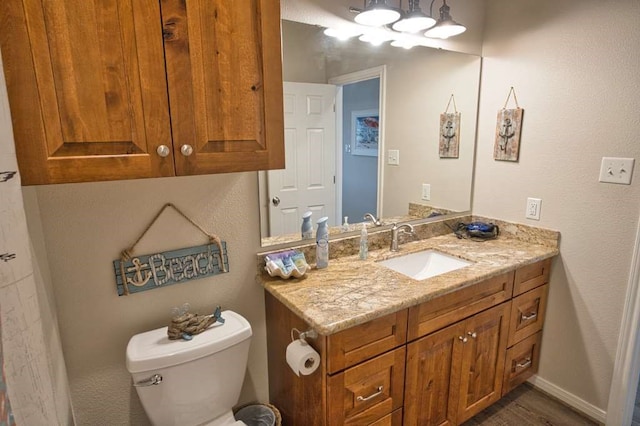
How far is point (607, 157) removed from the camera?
174cm

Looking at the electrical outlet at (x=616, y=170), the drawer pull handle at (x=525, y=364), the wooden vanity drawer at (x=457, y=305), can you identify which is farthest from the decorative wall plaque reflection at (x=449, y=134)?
the drawer pull handle at (x=525, y=364)

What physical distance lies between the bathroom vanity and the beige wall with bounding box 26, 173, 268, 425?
28 cm

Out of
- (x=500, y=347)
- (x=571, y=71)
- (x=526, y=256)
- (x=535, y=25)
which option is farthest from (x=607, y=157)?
(x=500, y=347)

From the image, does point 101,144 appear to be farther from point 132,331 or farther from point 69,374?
point 69,374

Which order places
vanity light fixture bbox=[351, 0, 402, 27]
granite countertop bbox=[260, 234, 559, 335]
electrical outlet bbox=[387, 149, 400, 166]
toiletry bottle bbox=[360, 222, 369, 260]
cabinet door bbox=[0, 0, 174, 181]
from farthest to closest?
Result: 1. electrical outlet bbox=[387, 149, 400, 166]
2. toiletry bottle bbox=[360, 222, 369, 260]
3. vanity light fixture bbox=[351, 0, 402, 27]
4. granite countertop bbox=[260, 234, 559, 335]
5. cabinet door bbox=[0, 0, 174, 181]

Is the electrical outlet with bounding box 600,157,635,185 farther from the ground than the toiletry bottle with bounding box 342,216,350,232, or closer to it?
farther from the ground

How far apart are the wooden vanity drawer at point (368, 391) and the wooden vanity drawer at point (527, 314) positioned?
825mm

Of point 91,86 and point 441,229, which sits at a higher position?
point 91,86

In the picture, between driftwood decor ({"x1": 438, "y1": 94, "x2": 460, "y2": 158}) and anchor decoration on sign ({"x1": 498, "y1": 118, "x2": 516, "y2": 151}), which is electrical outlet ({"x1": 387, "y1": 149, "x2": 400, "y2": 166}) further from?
anchor decoration on sign ({"x1": 498, "y1": 118, "x2": 516, "y2": 151})

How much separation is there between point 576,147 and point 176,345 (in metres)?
Answer: 2.09

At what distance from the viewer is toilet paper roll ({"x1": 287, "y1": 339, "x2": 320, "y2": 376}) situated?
4.01 feet

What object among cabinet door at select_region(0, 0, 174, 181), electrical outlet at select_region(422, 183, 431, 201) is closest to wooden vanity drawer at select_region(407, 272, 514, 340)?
electrical outlet at select_region(422, 183, 431, 201)

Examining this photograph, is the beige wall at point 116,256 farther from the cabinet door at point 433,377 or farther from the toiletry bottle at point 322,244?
the cabinet door at point 433,377

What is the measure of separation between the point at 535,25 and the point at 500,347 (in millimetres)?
1738
